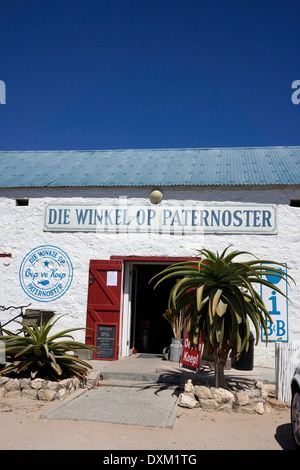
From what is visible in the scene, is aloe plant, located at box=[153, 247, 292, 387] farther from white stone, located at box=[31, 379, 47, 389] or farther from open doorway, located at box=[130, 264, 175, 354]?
open doorway, located at box=[130, 264, 175, 354]

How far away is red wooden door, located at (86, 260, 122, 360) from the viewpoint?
32.0 feet

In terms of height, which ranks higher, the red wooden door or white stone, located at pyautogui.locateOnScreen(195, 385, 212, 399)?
the red wooden door

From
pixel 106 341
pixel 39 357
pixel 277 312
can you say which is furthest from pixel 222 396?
pixel 106 341

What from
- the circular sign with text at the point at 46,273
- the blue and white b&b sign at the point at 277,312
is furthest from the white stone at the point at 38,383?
the blue and white b&b sign at the point at 277,312

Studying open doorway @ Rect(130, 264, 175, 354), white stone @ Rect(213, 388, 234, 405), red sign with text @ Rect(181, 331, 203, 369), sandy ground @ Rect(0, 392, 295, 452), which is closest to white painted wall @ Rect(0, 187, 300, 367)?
open doorway @ Rect(130, 264, 175, 354)

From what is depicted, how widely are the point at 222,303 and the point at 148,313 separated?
7283mm

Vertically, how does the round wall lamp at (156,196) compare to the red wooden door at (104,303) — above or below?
above

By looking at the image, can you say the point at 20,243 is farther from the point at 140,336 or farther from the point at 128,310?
the point at 140,336

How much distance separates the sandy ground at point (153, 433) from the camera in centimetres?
468

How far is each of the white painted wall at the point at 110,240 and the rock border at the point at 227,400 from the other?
3108 millimetres

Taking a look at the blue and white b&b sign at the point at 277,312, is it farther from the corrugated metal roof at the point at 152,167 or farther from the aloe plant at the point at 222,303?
the aloe plant at the point at 222,303

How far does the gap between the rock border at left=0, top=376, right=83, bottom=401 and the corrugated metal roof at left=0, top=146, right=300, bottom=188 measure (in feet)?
16.9

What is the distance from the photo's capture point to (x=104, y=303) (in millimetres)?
9930

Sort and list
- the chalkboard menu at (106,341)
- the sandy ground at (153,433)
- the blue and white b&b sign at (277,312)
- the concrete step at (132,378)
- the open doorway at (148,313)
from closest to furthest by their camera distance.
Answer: the sandy ground at (153,433) → the concrete step at (132,378) → the blue and white b&b sign at (277,312) → the chalkboard menu at (106,341) → the open doorway at (148,313)
